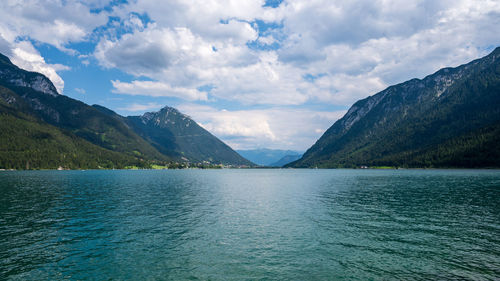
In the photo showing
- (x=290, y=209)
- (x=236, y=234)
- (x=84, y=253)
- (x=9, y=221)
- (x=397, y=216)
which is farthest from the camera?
(x=290, y=209)

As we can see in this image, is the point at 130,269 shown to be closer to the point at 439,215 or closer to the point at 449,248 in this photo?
the point at 449,248

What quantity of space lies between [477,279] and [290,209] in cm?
3681

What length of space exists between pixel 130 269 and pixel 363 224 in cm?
3444

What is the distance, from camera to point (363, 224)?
4181cm

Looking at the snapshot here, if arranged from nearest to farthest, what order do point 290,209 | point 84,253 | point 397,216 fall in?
1. point 84,253
2. point 397,216
3. point 290,209

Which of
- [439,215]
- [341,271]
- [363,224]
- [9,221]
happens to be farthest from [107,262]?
[439,215]

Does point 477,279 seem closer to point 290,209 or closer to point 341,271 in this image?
point 341,271

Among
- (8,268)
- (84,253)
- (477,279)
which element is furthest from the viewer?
(84,253)

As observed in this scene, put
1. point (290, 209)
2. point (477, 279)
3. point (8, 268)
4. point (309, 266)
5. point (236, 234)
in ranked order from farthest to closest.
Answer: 1. point (290, 209)
2. point (236, 234)
3. point (309, 266)
4. point (8, 268)
5. point (477, 279)

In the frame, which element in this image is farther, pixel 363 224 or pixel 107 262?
pixel 363 224

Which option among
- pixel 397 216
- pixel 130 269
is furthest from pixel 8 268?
pixel 397 216

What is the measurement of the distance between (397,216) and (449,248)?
18.3 m

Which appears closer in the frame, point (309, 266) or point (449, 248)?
point (309, 266)

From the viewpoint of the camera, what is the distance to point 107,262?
25.7 metres
